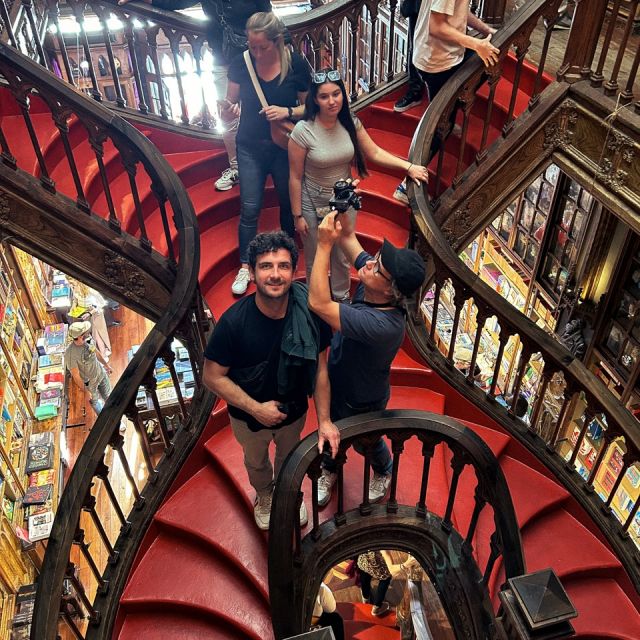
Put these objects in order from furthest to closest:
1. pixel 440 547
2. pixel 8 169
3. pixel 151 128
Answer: pixel 151 128 → pixel 8 169 → pixel 440 547

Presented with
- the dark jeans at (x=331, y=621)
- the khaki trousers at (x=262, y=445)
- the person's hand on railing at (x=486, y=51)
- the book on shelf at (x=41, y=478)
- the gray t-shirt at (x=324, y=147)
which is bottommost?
the dark jeans at (x=331, y=621)

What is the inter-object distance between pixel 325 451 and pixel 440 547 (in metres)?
0.93

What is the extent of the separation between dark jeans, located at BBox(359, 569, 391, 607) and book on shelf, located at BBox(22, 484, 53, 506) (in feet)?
11.1

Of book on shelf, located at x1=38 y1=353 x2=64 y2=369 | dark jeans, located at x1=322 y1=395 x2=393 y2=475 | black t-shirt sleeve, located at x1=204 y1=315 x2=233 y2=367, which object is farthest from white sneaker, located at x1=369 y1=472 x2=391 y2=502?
book on shelf, located at x1=38 y1=353 x2=64 y2=369

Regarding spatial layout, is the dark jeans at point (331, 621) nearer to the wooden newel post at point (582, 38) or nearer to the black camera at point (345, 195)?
the black camera at point (345, 195)

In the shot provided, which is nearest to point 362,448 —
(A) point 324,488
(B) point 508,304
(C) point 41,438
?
(A) point 324,488

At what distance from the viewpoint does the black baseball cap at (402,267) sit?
2.15 m

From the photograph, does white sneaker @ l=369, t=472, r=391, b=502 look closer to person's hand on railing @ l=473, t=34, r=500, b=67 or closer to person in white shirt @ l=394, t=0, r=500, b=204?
person in white shirt @ l=394, t=0, r=500, b=204

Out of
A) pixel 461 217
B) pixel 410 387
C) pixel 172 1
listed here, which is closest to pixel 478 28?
pixel 461 217

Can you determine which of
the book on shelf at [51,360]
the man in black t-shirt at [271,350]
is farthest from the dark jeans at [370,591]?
the book on shelf at [51,360]

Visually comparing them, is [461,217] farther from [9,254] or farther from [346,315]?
[9,254]

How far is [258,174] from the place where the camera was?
11.4 feet

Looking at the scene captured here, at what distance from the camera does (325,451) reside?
89.3 inches

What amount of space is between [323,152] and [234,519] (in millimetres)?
1930
